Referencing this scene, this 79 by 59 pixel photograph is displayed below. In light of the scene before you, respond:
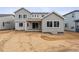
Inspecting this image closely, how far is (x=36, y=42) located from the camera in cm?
531

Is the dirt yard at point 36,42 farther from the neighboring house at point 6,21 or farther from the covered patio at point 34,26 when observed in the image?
the covered patio at point 34,26

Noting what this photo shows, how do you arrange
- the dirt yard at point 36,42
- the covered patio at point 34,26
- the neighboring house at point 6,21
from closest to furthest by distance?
the dirt yard at point 36,42
the neighboring house at point 6,21
the covered patio at point 34,26

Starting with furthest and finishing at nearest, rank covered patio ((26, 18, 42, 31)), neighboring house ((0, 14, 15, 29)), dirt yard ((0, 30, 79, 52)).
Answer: covered patio ((26, 18, 42, 31))
neighboring house ((0, 14, 15, 29))
dirt yard ((0, 30, 79, 52))

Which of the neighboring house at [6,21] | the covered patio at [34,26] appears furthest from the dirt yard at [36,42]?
the covered patio at [34,26]

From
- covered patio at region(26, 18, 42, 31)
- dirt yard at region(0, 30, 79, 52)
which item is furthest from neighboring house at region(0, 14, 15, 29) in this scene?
covered patio at region(26, 18, 42, 31)

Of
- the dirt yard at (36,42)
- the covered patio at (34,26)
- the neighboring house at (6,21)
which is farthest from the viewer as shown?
the covered patio at (34,26)

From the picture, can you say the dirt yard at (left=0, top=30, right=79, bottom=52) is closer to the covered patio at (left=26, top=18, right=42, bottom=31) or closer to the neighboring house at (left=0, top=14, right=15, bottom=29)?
the neighboring house at (left=0, top=14, right=15, bottom=29)

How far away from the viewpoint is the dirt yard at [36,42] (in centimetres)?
509

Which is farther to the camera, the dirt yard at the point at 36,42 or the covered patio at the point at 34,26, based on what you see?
the covered patio at the point at 34,26

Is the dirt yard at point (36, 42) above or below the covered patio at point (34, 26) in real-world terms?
below

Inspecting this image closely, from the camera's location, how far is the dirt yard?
5094 millimetres

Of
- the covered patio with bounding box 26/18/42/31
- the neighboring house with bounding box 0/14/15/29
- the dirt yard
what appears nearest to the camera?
the dirt yard
